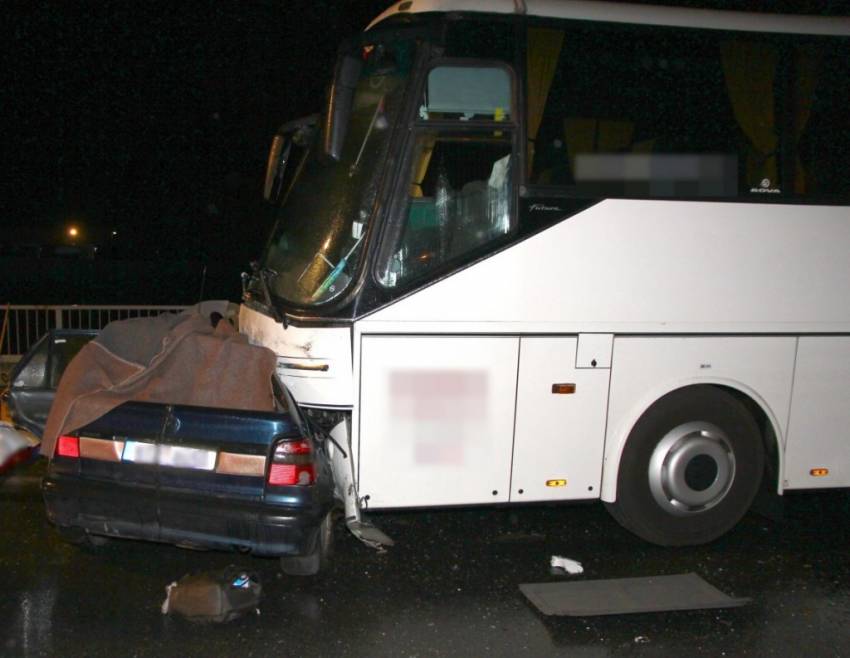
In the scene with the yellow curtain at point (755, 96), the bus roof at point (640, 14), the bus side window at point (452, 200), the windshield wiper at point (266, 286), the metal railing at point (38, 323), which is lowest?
the metal railing at point (38, 323)

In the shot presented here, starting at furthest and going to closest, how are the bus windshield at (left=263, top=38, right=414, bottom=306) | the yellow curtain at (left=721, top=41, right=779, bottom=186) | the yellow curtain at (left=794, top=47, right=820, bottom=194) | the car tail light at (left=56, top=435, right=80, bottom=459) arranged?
1. the yellow curtain at (left=794, top=47, right=820, bottom=194)
2. the yellow curtain at (left=721, top=41, right=779, bottom=186)
3. the bus windshield at (left=263, top=38, right=414, bottom=306)
4. the car tail light at (left=56, top=435, right=80, bottom=459)

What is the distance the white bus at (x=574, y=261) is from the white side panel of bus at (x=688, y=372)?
17mm

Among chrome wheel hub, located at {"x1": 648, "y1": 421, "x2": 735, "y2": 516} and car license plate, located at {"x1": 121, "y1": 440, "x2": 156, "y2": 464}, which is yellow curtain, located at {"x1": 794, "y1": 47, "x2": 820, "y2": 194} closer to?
chrome wheel hub, located at {"x1": 648, "y1": 421, "x2": 735, "y2": 516}

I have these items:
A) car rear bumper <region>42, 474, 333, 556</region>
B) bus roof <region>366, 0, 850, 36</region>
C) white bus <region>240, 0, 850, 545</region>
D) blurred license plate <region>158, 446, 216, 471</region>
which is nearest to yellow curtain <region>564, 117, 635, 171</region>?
white bus <region>240, 0, 850, 545</region>

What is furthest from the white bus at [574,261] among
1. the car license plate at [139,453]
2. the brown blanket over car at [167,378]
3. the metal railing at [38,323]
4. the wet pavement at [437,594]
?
the metal railing at [38,323]

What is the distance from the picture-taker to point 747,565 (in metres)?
5.50

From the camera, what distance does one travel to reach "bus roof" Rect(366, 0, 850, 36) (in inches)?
203

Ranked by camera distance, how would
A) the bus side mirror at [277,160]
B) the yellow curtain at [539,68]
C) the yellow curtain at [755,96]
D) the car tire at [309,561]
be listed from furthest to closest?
1. the bus side mirror at [277,160]
2. the yellow curtain at [755,96]
3. the yellow curtain at [539,68]
4. the car tire at [309,561]

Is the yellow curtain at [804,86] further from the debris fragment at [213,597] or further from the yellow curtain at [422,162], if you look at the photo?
the debris fragment at [213,597]

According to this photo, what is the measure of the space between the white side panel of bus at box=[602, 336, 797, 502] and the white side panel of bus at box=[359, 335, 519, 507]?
0.81 meters

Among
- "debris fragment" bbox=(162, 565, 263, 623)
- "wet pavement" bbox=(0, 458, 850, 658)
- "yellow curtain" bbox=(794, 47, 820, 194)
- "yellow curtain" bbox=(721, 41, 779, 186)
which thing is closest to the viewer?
"wet pavement" bbox=(0, 458, 850, 658)

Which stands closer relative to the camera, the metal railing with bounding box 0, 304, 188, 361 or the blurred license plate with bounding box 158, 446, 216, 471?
the blurred license plate with bounding box 158, 446, 216, 471

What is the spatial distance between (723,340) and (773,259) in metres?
0.71

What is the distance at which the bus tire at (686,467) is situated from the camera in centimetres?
559
